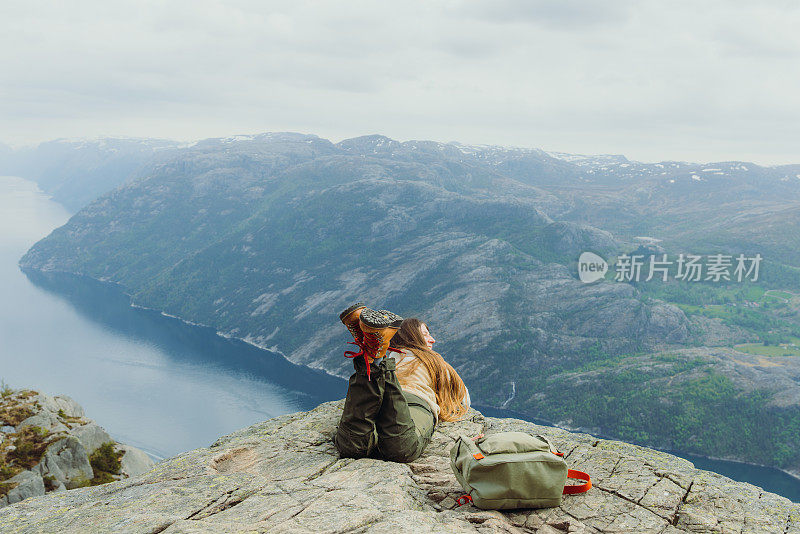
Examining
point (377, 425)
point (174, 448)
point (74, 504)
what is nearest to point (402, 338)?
point (377, 425)

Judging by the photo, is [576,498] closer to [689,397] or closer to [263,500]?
[263,500]

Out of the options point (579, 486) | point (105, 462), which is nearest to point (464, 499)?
point (579, 486)

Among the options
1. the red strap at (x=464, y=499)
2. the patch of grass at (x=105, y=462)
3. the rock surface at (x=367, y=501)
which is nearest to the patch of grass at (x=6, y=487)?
the patch of grass at (x=105, y=462)

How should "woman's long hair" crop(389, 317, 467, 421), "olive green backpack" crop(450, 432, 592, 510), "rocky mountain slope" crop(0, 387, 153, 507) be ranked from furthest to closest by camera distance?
"rocky mountain slope" crop(0, 387, 153, 507) < "woman's long hair" crop(389, 317, 467, 421) < "olive green backpack" crop(450, 432, 592, 510)

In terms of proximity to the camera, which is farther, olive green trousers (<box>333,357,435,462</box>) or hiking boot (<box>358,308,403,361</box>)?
olive green trousers (<box>333,357,435,462</box>)

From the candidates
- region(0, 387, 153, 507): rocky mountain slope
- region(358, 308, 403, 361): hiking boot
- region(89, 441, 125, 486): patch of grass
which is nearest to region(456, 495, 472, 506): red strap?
region(358, 308, 403, 361): hiking boot

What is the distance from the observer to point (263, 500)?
7586mm

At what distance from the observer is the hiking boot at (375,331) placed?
28.3ft

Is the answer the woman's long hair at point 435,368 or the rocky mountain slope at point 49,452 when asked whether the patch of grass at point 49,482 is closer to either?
the rocky mountain slope at point 49,452

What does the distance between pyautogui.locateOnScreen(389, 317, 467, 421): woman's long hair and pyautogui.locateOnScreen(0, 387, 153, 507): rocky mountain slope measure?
50.6ft

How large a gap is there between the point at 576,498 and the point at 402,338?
5.08 metres

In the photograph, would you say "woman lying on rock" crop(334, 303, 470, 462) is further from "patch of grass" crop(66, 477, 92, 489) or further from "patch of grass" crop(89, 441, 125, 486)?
"patch of grass" crop(89, 441, 125, 486)

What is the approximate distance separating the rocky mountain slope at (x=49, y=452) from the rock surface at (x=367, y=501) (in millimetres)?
10445

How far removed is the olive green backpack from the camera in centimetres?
725
